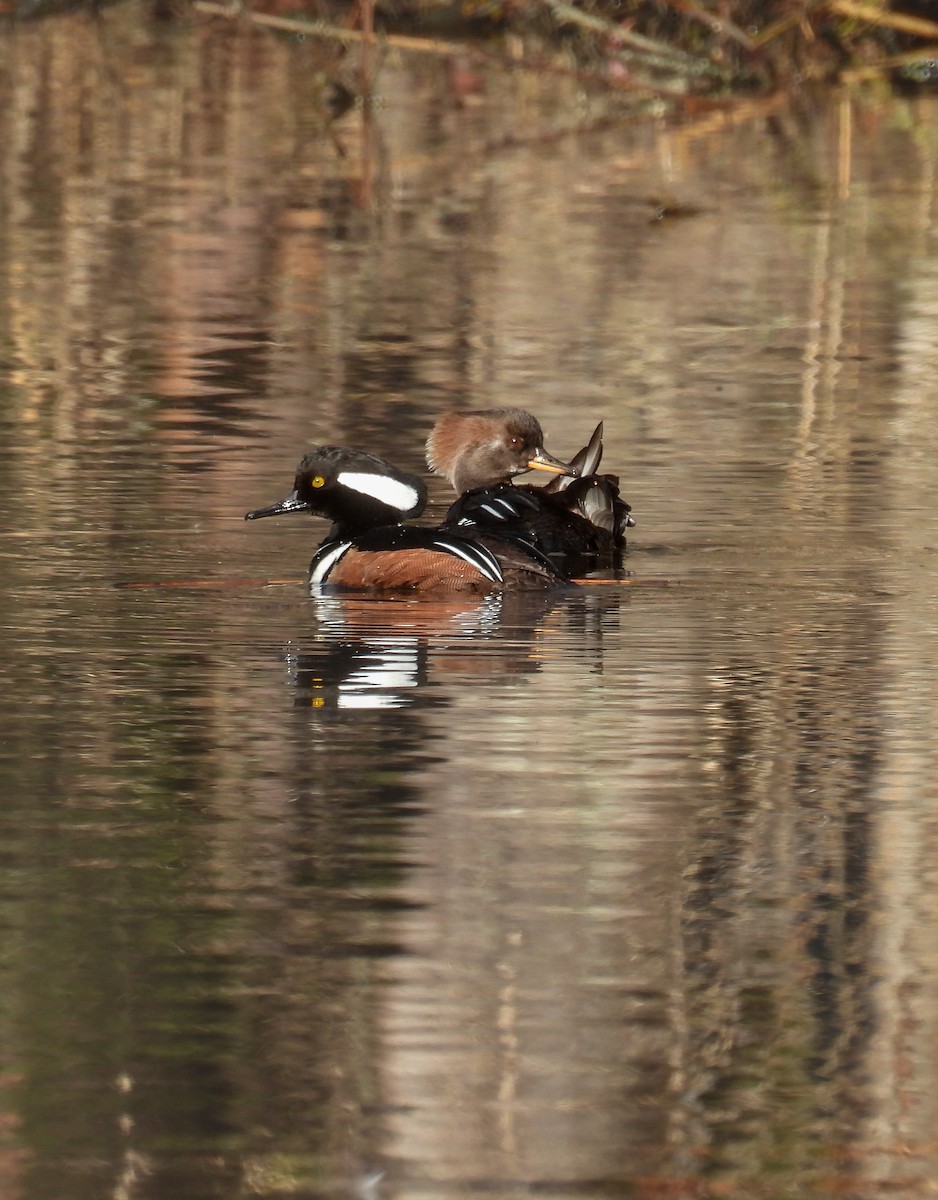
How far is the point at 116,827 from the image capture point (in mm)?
5734

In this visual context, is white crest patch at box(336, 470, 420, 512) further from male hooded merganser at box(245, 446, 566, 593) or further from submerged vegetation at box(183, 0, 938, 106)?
submerged vegetation at box(183, 0, 938, 106)

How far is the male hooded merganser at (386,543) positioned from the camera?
8.60 metres

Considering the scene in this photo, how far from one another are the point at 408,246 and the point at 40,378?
5.01 meters

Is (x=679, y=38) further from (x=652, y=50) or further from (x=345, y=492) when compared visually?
(x=345, y=492)

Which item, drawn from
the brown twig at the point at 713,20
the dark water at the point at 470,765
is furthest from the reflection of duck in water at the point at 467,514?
the brown twig at the point at 713,20

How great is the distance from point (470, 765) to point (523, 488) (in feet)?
11.8

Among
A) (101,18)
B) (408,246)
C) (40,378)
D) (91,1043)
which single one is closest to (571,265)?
(408,246)

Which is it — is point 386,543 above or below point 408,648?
above

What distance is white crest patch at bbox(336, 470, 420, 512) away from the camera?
30.3 ft

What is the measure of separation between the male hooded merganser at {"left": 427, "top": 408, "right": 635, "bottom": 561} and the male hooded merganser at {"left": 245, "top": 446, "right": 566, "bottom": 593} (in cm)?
20

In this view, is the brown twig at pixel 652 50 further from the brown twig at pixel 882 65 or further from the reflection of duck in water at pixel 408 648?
the reflection of duck in water at pixel 408 648

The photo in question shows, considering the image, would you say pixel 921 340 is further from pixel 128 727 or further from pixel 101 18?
pixel 101 18

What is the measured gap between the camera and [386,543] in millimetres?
8758

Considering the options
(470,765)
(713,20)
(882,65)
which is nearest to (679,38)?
(882,65)
